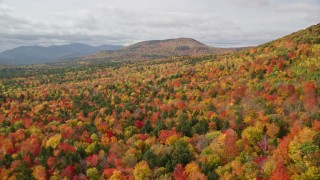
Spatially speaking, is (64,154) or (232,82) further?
(232,82)

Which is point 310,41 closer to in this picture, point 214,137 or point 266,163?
point 214,137

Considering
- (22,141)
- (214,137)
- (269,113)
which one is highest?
(269,113)

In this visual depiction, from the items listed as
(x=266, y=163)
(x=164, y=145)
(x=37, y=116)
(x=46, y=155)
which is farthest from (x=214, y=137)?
(x=37, y=116)

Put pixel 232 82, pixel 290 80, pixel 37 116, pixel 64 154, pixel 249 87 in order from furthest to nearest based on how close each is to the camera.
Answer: pixel 37 116 → pixel 232 82 → pixel 249 87 → pixel 290 80 → pixel 64 154

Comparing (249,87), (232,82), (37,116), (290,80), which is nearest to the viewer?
(290,80)

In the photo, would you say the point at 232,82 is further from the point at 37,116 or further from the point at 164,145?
the point at 37,116

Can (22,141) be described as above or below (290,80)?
below

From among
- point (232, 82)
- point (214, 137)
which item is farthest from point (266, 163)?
point (232, 82)
